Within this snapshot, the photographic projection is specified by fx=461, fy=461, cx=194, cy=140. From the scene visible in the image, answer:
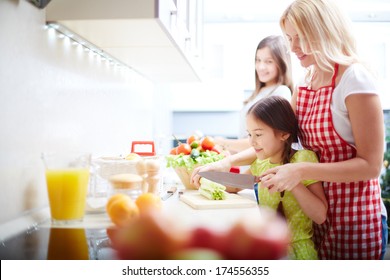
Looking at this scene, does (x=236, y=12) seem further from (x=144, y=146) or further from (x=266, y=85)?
(x=144, y=146)

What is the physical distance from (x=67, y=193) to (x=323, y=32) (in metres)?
0.45

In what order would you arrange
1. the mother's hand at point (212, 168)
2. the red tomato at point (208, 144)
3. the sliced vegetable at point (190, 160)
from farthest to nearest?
the red tomato at point (208, 144) < the sliced vegetable at point (190, 160) < the mother's hand at point (212, 168)

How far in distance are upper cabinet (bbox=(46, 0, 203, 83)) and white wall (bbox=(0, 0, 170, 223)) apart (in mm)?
39

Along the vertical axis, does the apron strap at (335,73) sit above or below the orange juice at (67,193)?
above

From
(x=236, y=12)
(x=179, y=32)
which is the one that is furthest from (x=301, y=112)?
(x=236, y=12)

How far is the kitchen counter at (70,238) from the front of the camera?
497 mm

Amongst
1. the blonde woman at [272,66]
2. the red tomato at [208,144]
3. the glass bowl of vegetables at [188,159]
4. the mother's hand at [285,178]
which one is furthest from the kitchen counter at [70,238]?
the blonde woman at [272,66]

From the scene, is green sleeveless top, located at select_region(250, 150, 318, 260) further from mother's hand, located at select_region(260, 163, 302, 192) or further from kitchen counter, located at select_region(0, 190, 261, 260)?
kitchen counter, located at select_region(0, 190, 261, 260)

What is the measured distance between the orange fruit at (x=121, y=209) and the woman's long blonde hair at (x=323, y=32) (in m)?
0.39

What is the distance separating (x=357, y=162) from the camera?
686mm

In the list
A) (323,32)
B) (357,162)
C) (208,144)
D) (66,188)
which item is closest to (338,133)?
(357,162)

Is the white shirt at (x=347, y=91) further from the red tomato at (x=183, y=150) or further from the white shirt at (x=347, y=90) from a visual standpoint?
the red tomato at (x=183, y=150)

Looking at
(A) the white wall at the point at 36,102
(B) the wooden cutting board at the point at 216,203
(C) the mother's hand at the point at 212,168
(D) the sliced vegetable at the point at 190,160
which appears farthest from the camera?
(D) the sliced vegetable at the point at 190,160

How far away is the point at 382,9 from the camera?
985mm
